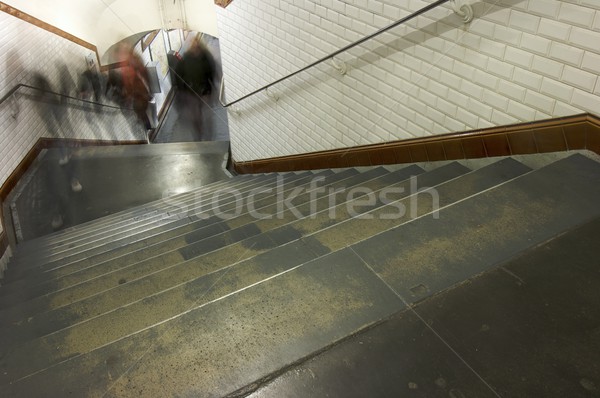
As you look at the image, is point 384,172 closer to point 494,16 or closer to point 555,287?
point 494,16

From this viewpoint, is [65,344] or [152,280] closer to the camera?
[65,344]

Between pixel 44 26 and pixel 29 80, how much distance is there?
976 mm

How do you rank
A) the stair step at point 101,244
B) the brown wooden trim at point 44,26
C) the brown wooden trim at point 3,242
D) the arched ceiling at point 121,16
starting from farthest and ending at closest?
the arched ceiling at point 121,16
the brown wooden trim at point 44,26
the brown wooden trim at point 3,242
the stair step at point 101,244

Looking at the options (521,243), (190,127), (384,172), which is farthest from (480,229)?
(190,127)

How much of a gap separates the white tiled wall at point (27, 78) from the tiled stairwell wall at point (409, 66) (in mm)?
2818

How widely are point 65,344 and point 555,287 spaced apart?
1801mm

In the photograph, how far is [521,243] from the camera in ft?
5.56

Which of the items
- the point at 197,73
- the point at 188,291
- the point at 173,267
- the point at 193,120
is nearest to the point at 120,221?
the point at 173,267

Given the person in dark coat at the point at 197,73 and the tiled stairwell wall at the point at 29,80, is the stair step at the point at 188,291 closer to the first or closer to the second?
the tiled stairwell wall at the point at 29,80

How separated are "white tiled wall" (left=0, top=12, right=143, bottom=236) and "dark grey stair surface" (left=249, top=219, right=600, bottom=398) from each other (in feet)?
17.4

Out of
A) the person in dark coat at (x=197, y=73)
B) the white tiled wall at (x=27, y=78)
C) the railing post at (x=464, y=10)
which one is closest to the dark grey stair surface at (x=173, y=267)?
the railing post at (x=464, y=10)

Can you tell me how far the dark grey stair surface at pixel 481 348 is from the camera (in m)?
1.16

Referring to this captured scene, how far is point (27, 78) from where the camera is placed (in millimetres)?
5914

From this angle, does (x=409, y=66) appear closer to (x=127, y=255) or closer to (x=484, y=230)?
(x=484, y=230)
